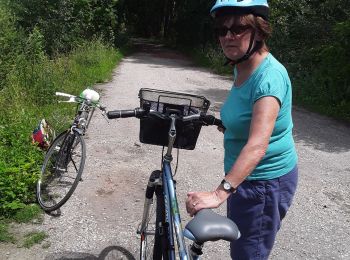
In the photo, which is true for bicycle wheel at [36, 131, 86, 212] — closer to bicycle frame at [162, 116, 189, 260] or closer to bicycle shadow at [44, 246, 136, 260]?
bicycle shadow at [44, 246, 136, 260]

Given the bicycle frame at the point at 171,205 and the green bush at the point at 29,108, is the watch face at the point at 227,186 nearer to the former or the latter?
the bicycle frame at the point at 171,205

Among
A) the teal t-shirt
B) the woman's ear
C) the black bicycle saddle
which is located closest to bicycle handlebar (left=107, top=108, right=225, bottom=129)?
the teal t-shirt

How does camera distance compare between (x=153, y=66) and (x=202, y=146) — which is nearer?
(x=202, y=146)

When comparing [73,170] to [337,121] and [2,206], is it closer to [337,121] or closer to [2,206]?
[2,206]

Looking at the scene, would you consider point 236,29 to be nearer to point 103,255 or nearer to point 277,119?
point 277,119

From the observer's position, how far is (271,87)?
6.42 feet

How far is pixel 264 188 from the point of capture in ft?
7.22

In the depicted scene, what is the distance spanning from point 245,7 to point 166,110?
0.96m

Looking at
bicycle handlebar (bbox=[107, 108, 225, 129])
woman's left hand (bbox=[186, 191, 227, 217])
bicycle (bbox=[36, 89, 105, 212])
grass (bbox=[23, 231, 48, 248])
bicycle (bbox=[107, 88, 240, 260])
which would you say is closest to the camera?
woman's left hand (bbox=[186, 191, 227, 217])

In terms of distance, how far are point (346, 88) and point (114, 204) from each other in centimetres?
746

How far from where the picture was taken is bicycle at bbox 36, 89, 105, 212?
457cm

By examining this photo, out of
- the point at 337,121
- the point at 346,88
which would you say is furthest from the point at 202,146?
the point at 346,88

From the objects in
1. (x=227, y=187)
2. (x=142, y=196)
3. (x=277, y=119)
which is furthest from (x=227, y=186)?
(x=142, y=196)

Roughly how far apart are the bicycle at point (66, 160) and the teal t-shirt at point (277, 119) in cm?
251
